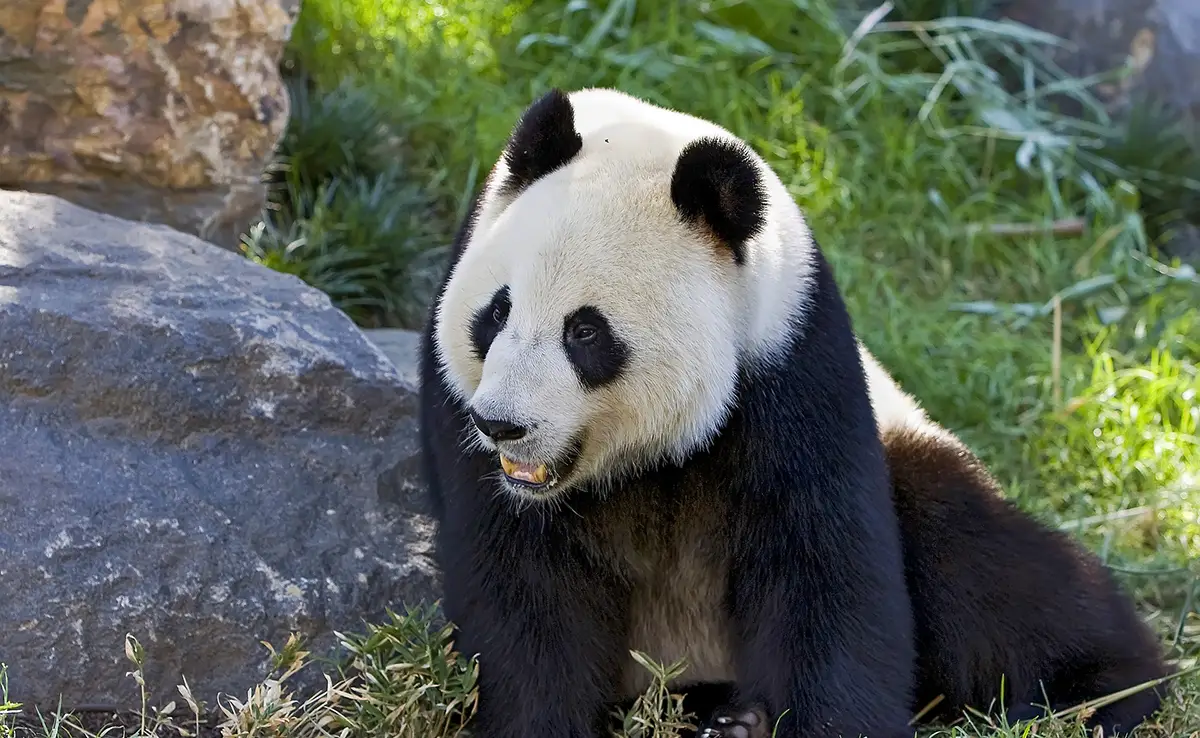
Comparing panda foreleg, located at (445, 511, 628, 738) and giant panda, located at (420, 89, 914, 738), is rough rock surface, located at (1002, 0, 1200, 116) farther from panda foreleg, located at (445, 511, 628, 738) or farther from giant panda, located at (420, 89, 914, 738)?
panda foreleg, located at (445, 511, 628, 738)

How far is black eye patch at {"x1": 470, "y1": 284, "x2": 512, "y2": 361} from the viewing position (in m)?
2.88

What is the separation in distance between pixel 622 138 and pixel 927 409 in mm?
2839

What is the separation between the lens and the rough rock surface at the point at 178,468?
10.9 feet

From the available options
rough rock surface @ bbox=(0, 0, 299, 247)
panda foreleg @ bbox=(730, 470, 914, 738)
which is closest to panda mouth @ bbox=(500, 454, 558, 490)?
panda foreleg @ bbox=(730, 470, 914, 738)

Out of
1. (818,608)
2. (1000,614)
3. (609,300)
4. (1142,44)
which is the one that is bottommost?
(1142,44)

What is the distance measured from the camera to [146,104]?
4.91 metres

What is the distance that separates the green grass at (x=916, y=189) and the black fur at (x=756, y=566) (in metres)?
1.58

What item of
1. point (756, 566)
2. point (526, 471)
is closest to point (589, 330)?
point (526, 471)

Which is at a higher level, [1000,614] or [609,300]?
[609,300]

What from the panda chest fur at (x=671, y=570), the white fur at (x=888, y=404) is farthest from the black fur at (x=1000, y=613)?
the panda chest fur at (x=671, y=570)

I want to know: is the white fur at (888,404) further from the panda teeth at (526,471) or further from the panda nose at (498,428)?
the panda nose at (498,428)

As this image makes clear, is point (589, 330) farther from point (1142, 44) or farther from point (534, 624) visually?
point (1142, 44)

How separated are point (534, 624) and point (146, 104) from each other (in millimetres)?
2726

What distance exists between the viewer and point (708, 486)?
124 inches
